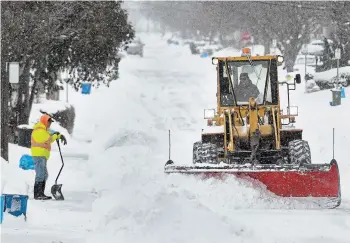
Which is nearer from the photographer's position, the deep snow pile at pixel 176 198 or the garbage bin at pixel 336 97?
the deep snow pile at pixel 176 198

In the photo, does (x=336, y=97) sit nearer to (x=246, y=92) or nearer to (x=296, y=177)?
(x=246, y=92)

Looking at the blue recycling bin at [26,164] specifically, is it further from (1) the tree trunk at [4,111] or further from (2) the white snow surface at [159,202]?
(1) the tree trunk at [4,111]

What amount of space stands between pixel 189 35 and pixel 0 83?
133206mm

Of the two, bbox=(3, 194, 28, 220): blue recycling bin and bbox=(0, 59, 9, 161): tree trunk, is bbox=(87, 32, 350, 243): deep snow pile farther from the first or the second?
bbox=(0, 59, 9, 161): tree trunk

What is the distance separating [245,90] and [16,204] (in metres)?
5.45

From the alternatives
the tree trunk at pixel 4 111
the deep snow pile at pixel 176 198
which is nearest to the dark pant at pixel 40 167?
the deep snow pile at pixel 176 198

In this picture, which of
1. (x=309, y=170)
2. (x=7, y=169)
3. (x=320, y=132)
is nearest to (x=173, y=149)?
(x=320, y=132)

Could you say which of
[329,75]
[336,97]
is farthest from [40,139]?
[329,75]

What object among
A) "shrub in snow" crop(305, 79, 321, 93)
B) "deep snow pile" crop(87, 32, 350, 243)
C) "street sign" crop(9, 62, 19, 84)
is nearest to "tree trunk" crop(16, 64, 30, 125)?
"deep snow pile" crop(87, 32, 350, 243)

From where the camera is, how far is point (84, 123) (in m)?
32.7

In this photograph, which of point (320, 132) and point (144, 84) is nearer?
point (320, 132)

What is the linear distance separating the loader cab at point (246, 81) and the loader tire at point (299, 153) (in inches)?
49.3

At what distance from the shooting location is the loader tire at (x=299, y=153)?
1447cm

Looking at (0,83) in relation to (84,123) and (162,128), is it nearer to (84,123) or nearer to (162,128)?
(162,128)
